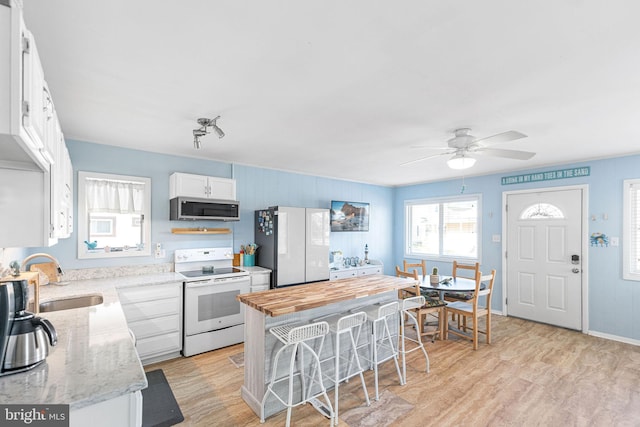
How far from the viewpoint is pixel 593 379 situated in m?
2.94

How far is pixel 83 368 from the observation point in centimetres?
132

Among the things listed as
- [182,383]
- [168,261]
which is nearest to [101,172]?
[168,261]

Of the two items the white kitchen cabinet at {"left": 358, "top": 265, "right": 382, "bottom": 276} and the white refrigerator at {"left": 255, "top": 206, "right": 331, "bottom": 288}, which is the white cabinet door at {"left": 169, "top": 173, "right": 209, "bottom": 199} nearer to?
the white refrigerator at {"left": 255, "top": 206, "right": 331, "bottom": 288}

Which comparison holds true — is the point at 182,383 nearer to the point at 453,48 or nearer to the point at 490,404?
the point at 490,404

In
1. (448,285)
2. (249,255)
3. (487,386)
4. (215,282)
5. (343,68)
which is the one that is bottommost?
(487,386)

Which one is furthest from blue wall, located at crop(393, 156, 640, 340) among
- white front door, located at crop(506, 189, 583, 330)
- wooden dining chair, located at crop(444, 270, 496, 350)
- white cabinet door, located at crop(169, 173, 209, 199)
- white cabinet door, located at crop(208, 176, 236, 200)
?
white cabinet door, located at crop(169, 173, 209, 199)

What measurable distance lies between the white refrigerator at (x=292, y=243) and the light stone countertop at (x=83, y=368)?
219 cm

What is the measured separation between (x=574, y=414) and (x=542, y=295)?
250 centimetres

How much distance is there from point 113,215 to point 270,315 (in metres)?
2.62

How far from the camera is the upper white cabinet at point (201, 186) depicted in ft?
12.2

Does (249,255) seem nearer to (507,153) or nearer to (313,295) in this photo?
(313,295)

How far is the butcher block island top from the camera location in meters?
2.23

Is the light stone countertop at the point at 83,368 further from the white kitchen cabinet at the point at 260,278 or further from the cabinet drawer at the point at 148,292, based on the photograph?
the white kitchen cabinet at the point at 260,278

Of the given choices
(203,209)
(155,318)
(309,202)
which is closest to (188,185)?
(203,209)
